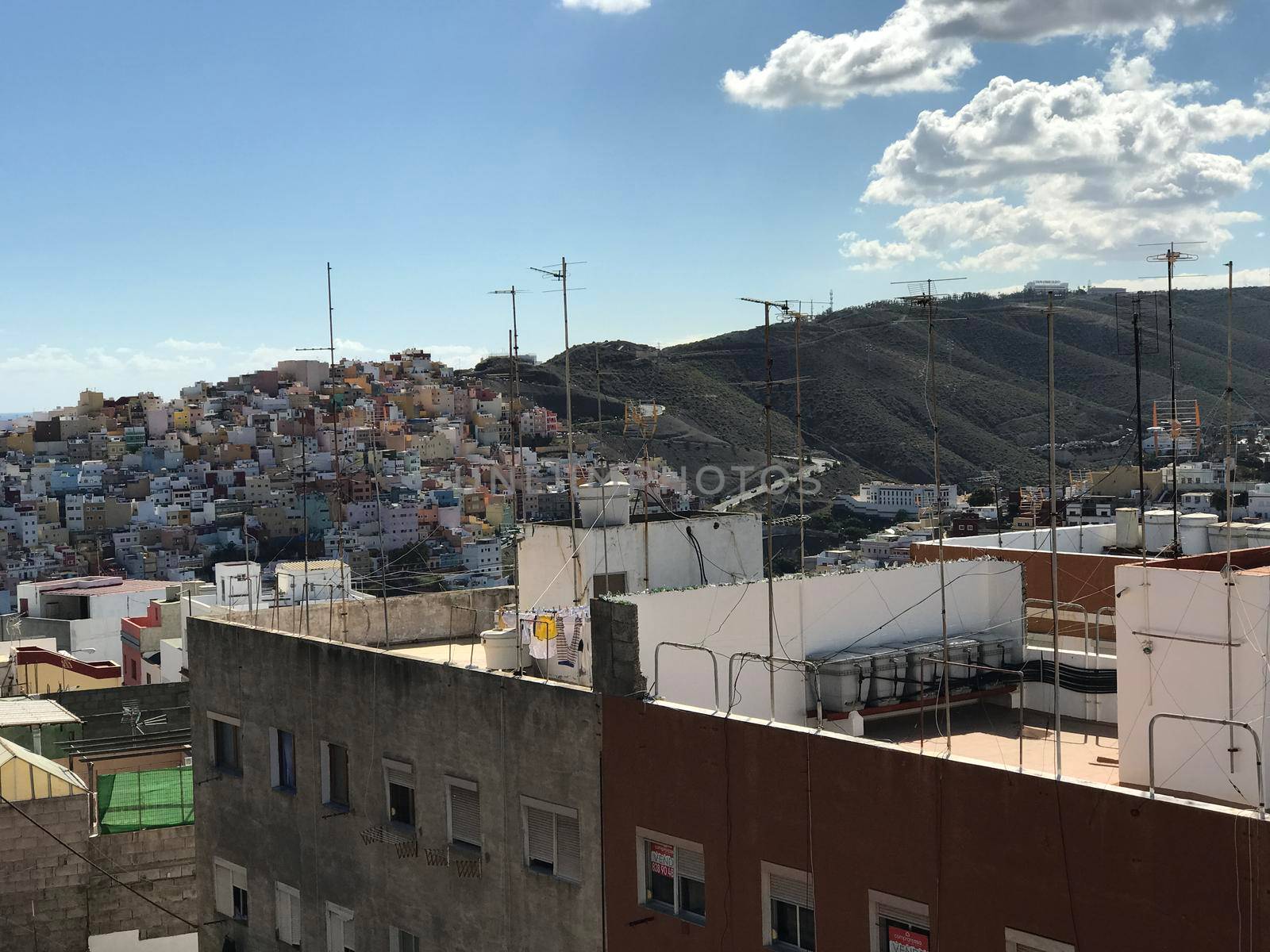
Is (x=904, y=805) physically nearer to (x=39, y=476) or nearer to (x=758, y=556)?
(x=758, y=556)

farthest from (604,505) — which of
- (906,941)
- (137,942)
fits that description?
(137,942)

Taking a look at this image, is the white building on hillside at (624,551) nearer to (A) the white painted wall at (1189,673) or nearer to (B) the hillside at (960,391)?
(A) the white painted wall at (1189,673)

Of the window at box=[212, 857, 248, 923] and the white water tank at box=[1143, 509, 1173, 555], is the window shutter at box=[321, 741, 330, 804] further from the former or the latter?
the white water tank at box=[1143, 509, 1173, 555]

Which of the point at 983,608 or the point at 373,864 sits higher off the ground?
the point at 983,608

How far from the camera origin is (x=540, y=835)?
11875mm

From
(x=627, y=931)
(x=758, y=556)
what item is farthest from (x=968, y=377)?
(x=627, y=931)

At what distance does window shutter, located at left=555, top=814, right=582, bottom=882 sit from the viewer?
11461 millimetres

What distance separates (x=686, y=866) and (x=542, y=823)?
1.87m

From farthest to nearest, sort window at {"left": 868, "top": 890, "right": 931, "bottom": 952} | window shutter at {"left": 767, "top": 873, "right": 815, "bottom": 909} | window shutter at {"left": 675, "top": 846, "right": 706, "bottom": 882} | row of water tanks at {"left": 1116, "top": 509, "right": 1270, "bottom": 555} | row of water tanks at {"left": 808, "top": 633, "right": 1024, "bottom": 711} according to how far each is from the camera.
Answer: row of water tanks at {"left": 1116, "top": 509, "right": 1270, "bottom": 555}, row of water tanks at {"left": 808, "top": 633, "right": 1024, "bottom": 711}, window shutter at {"left": 675, "top": 846, "right": 706, "bottom": 882}, window shutter at {"left": 767, "top": 873, "right": 815, "bottom": 909}, window at {"left": 868, "top": 890, "right": 931, "bottom": 952}

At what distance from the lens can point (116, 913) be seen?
2047 cm

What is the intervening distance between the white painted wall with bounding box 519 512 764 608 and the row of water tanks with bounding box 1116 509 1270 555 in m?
6.30

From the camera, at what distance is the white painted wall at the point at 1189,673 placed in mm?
9000

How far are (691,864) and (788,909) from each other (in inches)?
42.8

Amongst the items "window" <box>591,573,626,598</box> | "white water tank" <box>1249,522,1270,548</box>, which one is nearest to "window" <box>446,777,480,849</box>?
"window" <box>591,573,626,598</box>
